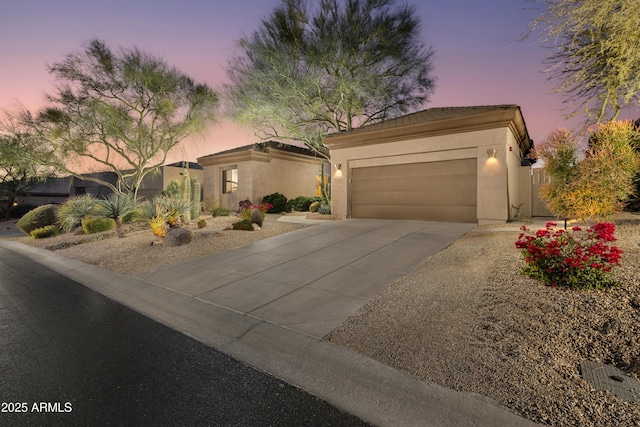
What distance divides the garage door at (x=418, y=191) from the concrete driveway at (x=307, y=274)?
2.17 meters

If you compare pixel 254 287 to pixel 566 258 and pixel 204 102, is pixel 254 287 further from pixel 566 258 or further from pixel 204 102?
pixel 204 102

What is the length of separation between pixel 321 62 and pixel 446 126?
29.7 feet

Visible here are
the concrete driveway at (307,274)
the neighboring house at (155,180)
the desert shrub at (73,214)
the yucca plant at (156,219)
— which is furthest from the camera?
the neighboring house at (155,180)

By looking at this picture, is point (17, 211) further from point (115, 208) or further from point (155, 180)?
point (115, 208)

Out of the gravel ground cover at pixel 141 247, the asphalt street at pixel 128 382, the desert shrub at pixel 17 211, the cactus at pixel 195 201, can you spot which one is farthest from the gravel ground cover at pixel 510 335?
the desert shrub at pixel 17 211

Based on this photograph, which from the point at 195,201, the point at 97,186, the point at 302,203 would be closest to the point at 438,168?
the point at 302,203

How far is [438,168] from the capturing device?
1165cm

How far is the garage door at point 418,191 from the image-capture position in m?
11.1

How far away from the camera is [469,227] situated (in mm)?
9789

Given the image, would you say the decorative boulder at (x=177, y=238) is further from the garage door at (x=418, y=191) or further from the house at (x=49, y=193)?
the house at (x=49, y=193)

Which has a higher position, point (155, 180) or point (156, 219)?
point (155, 180)

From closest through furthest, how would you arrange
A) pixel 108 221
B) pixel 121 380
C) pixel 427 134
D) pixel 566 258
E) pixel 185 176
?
pixel 121 380 < pixel 566 258 < pixel 427 134 < pixel 108 221 < pixel 185 176

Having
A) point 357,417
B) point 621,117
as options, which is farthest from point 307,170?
point 357,417

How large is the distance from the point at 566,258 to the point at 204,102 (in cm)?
2169
